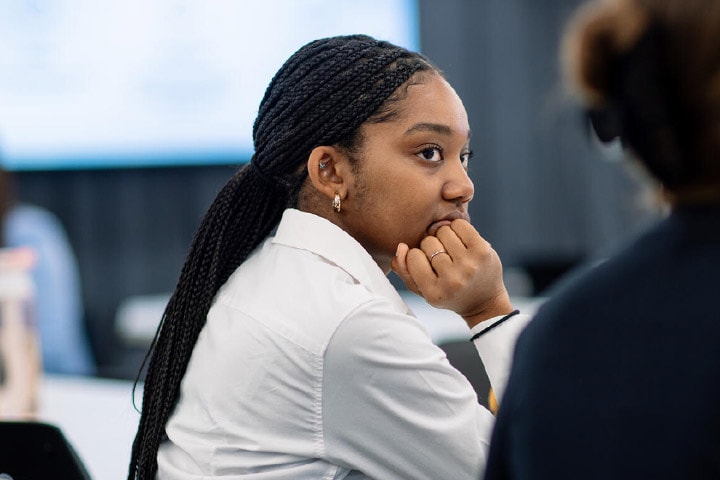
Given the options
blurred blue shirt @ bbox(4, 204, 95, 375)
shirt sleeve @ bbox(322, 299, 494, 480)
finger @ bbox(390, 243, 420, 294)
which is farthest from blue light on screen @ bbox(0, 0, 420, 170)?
shirt sleeve @ bbox(322, 299, 494, 480)

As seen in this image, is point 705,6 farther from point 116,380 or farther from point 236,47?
point 236,47

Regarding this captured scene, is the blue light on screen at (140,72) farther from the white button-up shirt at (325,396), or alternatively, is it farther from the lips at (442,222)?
the white button-up shirt at (325,396)

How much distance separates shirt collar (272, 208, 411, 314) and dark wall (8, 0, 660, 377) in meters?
3.64

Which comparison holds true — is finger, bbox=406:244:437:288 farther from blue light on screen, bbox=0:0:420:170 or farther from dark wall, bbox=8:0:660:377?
dark wall, bbox=8:0:660:377

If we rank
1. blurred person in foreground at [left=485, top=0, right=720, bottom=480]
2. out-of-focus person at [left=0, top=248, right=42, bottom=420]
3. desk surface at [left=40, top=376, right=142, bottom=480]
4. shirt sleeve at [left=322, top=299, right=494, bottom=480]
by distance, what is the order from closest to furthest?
blurred person in foreground at [left=485, top=0, right=720, bottom=480] < shirt sleeve at [left=322, top=299, right=494, bottom=480] < desk surface at [left=40, top=376, right=142, bottom=480] < out-of-focus person at [left=0, top=248, right=42, bottom=420]

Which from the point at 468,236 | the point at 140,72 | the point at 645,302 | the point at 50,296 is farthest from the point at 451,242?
the point at 140,72

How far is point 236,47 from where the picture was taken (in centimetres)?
469

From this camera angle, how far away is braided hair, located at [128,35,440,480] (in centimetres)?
142

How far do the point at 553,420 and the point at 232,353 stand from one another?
60cm

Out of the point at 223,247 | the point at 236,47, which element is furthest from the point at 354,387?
the point at 236,47

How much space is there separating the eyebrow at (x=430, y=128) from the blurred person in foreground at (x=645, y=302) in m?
0.61

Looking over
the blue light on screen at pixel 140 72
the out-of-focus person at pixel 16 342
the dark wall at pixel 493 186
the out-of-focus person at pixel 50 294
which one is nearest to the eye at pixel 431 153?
the out-of-focus person at pixel 16 342

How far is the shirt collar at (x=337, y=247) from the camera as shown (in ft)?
4.52

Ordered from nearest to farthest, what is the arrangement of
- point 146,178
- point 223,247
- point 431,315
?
1. point 223,247
2. point 431,315
3. point 146,178
